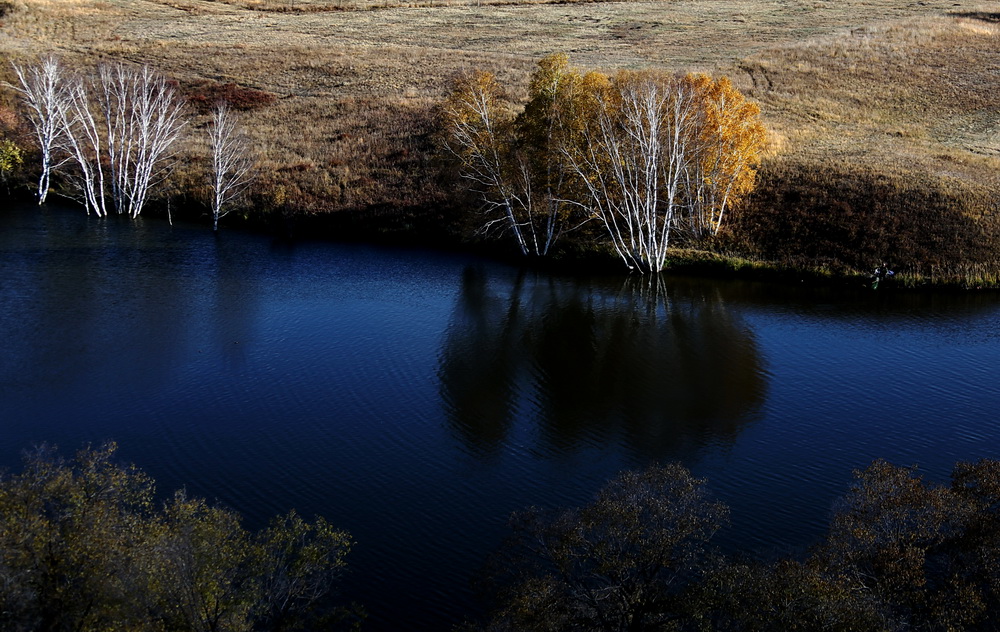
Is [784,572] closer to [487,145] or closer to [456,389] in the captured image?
[456,389]

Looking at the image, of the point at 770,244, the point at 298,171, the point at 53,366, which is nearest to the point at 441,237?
the point at 298,171

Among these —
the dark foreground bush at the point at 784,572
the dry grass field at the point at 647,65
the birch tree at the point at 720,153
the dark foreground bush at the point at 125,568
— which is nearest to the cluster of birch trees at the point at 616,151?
the birch tree at the point at 720,153

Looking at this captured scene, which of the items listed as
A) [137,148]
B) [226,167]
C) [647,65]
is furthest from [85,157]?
[647,65]

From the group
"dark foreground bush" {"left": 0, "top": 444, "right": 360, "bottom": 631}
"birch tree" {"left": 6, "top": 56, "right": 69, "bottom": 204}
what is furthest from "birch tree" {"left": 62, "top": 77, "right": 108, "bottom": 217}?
"dark foreground bush" {"left": 0, "top": 444, "right": 360, "bottom": 631}

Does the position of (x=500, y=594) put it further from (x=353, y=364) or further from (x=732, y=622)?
(x=353, y=364)

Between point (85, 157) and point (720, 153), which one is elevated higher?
point (720, 153)

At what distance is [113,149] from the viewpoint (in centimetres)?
6056

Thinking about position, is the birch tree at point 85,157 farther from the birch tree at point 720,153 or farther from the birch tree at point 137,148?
the birch tree at point 720,153

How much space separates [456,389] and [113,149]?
1642 inches

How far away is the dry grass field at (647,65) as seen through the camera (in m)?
51.4

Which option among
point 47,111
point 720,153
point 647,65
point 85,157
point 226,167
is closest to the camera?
point 720,153

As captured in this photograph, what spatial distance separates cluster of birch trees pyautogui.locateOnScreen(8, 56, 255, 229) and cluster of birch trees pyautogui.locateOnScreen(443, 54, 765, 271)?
65.3ft

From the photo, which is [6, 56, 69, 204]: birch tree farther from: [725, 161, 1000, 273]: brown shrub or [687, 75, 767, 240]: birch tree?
[725, 161, 1000, 273]: brown shrub

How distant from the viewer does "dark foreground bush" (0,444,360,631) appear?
14.6m
